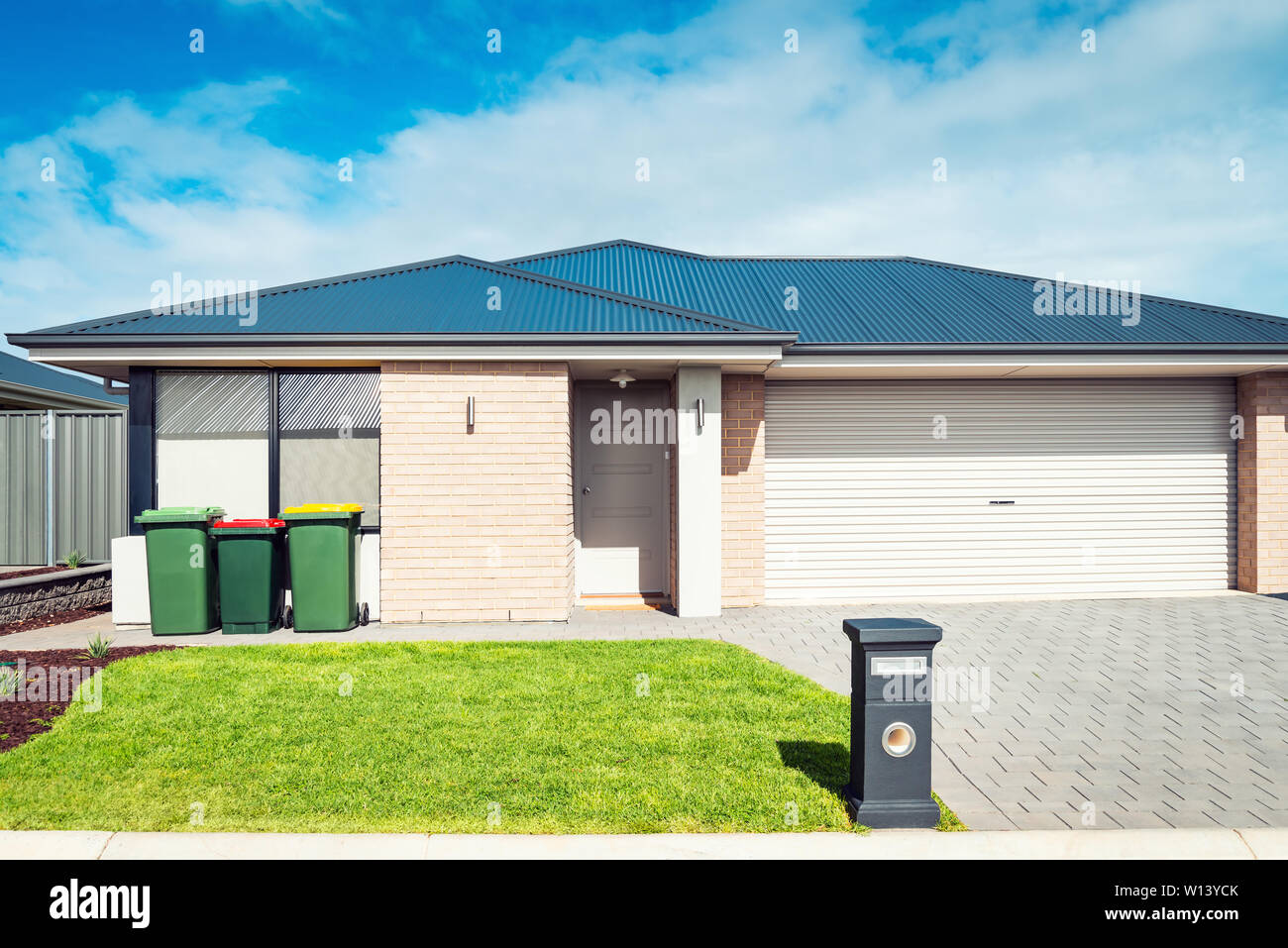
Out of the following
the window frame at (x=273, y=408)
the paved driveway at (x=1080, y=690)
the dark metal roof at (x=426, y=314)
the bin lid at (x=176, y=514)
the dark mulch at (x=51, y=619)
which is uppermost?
the dark metal roof at (x=426, y=314)

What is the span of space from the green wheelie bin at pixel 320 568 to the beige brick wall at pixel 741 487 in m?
4.64

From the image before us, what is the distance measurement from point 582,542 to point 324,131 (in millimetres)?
8377

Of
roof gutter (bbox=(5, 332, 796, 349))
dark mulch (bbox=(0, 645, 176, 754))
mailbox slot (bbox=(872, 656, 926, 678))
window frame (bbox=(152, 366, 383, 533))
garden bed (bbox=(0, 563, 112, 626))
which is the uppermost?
roof gutter (bbox=(5, 332, 796, 349))

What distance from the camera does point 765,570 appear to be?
9.55m

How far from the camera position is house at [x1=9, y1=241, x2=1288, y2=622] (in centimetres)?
788

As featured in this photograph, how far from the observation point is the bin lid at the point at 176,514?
7367 mm

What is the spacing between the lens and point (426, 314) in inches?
326

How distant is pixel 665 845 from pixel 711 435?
19.2ft

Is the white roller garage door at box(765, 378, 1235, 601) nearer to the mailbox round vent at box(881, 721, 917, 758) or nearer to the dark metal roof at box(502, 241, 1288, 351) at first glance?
the dark metal roof at box(502, 241, 1288, 351)

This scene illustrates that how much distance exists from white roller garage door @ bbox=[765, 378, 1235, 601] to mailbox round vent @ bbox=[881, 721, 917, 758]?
20.2ft

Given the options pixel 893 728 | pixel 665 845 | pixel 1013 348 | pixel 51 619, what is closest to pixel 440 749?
pixel 665 845

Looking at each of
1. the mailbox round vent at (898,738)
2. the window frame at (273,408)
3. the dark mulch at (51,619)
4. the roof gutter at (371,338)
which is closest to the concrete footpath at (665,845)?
the mailbox round vent at (898,738)

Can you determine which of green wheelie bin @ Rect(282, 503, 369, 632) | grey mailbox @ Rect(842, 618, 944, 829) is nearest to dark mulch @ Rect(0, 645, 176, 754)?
green wheelie bin @ Rect(282, 503, 369, 632)

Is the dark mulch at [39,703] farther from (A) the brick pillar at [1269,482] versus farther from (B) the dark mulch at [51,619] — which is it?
(A) the brick pillar at [1269,482]
